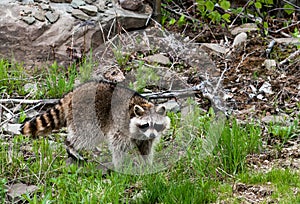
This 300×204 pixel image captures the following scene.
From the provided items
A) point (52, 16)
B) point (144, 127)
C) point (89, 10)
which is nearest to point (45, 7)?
point (52, 16)

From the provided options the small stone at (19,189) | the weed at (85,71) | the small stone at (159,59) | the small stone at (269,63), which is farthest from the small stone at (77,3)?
the small stone at (19,189)

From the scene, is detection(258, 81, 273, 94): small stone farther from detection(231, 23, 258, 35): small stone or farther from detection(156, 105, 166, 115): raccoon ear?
detection(156, 105, 166, 115): raccoon ear

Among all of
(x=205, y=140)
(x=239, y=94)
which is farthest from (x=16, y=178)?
(x=239, y=94)

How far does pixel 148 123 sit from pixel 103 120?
0.64 meters

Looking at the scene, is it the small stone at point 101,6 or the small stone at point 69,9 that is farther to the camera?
the small stone at point 101,6

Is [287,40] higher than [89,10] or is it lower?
lower

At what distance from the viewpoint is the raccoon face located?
203 inches

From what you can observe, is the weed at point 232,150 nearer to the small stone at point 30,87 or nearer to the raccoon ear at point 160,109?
the raccoon ear at point 160,109

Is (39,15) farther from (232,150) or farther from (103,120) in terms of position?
(232,150)

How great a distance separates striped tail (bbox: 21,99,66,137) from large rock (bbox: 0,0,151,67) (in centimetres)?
172

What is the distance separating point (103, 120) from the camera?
560 cm

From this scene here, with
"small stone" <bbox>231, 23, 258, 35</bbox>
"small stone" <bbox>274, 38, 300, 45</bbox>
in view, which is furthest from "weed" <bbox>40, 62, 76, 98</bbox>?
"small stone" <bbox>274, 38, 300, 45</bbox>

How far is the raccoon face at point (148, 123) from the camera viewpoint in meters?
5.15

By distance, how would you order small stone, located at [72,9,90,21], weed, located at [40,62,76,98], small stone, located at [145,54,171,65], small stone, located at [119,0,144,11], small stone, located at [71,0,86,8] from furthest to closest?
small stone, located at [119,0,144,11] < small stone, located at [71,0,86,8] < small stone, located at [72,9,90,21] < small stone, located at [145,54,171,65] < weed, located at [40,62,76,98]
